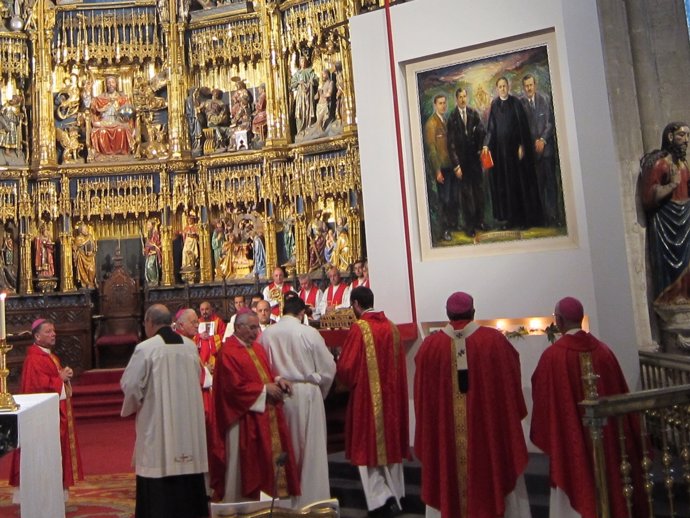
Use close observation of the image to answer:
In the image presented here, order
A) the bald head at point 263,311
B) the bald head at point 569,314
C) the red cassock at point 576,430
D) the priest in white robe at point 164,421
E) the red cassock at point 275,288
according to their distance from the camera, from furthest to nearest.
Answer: the red cassock at point 275,288
the bald head at point 263,311
the priest in white robe at point 164,421
the bald head at point 569,314
the red cassock at point 576,430

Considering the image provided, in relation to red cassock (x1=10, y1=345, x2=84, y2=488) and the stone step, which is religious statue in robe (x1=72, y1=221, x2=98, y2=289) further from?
red cassock (x1=10, y1=345, x2=84, y2=488)

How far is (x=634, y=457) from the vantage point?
4992mm

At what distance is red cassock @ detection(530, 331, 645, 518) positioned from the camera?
→ 4938 millimetres

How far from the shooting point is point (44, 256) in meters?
15.2

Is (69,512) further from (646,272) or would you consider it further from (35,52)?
(35,52)

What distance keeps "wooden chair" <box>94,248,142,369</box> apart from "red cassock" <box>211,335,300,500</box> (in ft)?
29.6

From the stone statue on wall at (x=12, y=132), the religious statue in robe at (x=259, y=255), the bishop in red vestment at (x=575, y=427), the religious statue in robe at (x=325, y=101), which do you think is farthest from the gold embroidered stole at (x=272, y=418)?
the stone statue on wall at (x=12, y=132)

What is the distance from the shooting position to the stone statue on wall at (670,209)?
7562mm

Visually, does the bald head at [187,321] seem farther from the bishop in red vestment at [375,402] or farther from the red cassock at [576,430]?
the red cassock at [576,430]

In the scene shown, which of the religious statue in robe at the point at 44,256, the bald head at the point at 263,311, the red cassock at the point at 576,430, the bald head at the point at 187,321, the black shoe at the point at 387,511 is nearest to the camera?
the red cassock at the point at 576,430

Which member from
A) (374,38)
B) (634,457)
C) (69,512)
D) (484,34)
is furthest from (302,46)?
(634,457)

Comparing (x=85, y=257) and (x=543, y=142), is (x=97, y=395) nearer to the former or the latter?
(x=85, y=257)

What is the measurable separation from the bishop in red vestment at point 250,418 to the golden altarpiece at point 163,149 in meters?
7.95

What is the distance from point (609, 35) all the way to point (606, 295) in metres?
2.97
